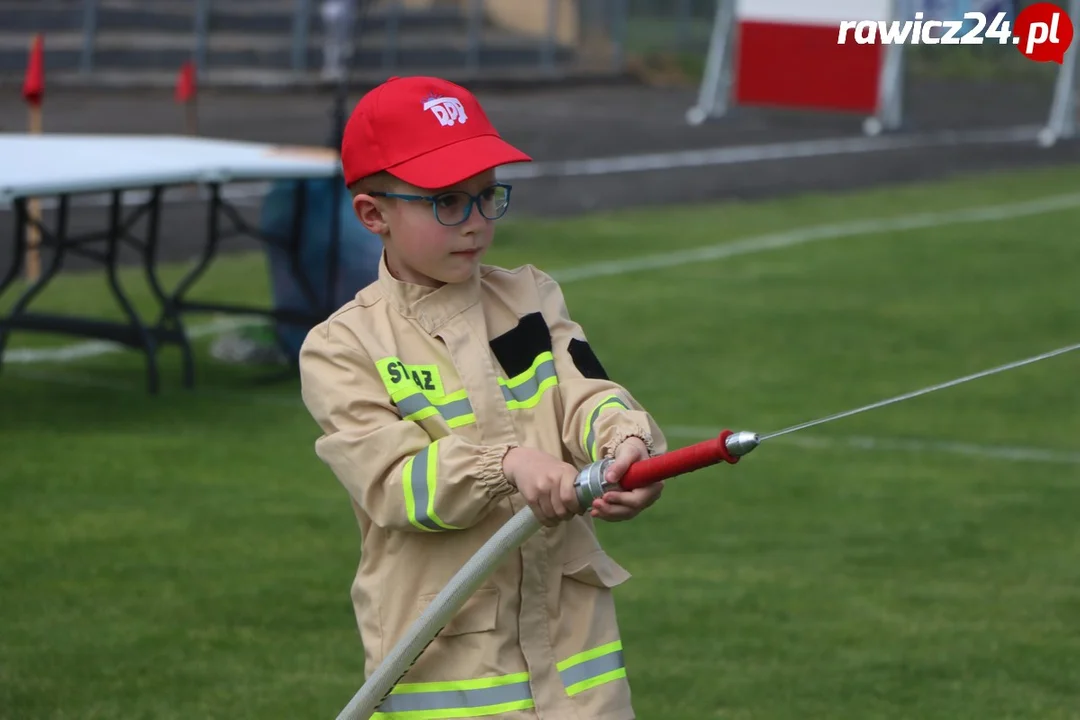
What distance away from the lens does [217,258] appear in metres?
13.1

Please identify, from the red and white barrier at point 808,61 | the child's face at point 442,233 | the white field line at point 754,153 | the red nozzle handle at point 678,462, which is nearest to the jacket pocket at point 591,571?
the red nozzle handle at point 678,462

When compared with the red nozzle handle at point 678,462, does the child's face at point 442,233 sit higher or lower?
higher

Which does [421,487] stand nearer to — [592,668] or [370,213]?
[592,668]

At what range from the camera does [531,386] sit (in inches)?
127

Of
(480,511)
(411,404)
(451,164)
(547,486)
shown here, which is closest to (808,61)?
(451,164)

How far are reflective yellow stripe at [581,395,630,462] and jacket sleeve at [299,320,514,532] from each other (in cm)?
19

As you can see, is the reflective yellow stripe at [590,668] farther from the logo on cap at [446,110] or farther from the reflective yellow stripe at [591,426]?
the logo on cap at [446,110]

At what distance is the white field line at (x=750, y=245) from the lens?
385 inches

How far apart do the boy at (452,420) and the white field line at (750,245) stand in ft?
21.8

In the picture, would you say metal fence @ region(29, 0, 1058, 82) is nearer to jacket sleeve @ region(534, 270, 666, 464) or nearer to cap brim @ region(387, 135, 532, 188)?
jacket sleeve @ region(534, 270, 666, 464)

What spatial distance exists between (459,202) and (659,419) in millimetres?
5149

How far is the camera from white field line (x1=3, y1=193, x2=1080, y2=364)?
977 cm

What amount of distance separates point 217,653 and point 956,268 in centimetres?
843

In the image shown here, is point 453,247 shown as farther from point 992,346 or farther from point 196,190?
point 196,190
